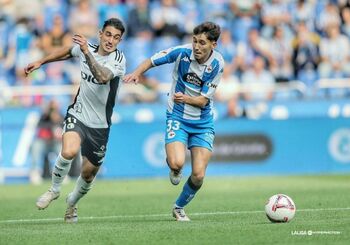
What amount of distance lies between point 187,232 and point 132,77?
2260 millimetres

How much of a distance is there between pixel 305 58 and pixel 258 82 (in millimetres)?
1756

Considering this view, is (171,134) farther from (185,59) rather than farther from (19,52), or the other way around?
(19,52)

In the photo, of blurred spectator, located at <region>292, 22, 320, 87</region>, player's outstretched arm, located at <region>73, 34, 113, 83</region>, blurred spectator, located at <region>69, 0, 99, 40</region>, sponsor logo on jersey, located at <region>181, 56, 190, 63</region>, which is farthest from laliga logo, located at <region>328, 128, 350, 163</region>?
player's outstretched arm, located at <region>73, 34, 113, 83</region>

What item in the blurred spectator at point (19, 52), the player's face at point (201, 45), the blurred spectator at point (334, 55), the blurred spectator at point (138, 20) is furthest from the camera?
the blurred spectator at point (334, 55)

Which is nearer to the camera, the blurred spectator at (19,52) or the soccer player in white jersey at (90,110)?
the soccer player in white jersey at (90,110)

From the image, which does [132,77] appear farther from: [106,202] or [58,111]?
[58,111]

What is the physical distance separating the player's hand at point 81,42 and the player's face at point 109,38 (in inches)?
24.3

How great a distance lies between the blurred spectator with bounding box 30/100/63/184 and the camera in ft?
79.4

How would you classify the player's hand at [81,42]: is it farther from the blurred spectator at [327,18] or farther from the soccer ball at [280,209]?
the blurred spectator at [327,18]

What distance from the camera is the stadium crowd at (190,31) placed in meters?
25.7

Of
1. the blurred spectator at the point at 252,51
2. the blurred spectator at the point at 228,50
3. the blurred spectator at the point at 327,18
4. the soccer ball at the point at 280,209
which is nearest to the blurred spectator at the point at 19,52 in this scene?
the blurred spectator at the point at 228,50

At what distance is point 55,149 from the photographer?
81.0 feet

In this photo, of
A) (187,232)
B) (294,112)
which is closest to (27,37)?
(294,112)

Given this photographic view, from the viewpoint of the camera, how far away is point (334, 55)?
27656 mm
